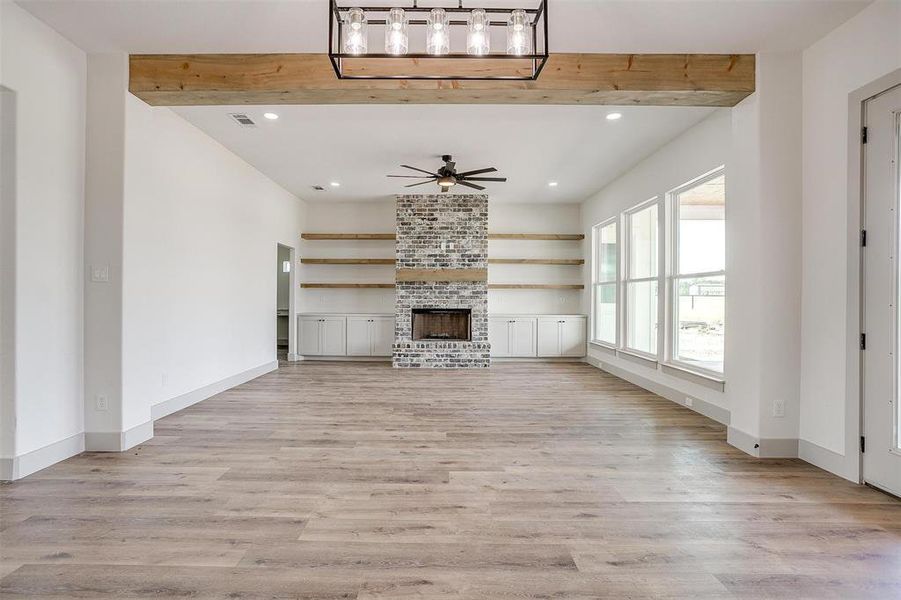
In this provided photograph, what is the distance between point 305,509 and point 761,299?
3.24 m

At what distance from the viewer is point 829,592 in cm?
166

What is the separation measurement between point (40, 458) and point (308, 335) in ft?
16.2

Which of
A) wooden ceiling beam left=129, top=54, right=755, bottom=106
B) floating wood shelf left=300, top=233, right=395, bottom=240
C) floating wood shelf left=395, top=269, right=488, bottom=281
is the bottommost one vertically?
floating wood shelf left=395, top=269, right=488, bottom=281

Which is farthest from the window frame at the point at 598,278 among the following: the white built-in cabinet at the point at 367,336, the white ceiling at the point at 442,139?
the white built-in cabinet at the point at 367,336

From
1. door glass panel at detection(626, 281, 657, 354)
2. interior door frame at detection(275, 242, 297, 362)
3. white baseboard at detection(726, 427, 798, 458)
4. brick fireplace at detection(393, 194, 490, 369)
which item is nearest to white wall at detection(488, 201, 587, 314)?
brick fireplace at detection(393, 194, 490, 369)

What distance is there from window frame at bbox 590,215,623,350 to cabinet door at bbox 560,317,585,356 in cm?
22

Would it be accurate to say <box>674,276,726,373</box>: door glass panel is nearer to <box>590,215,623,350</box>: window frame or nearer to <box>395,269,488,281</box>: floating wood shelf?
<box>590,215,623,350</box>: window frame

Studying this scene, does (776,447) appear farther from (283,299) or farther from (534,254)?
(283,299)

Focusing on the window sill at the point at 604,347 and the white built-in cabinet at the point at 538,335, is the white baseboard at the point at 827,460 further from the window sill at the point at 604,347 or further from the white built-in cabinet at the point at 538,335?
the white built-in cabinet at the point at 538,335

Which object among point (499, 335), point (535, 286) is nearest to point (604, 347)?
point (535, 286)

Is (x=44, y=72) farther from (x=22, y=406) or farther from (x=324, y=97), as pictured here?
(x=22, y=406)

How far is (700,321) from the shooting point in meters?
4.49

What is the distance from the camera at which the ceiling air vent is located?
4.09 meters

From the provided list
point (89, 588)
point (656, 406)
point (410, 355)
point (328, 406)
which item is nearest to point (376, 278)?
point (410, 355)
